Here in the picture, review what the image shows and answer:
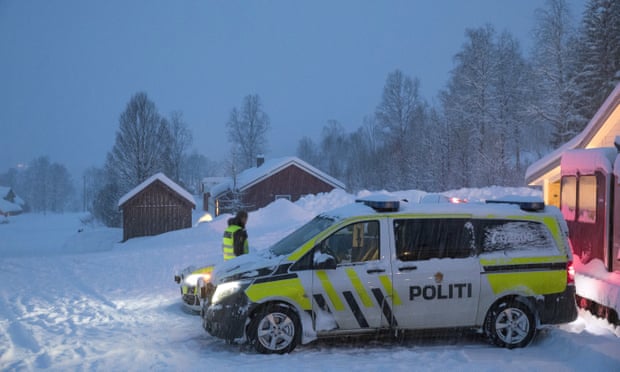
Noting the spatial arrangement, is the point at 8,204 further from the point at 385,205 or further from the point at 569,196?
the point at 385,205

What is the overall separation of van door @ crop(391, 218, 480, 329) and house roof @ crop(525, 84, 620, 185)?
5.38m

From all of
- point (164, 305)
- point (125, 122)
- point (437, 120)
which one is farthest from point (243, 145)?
Result: point (164, 305)

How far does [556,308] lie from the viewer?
7.09 meters

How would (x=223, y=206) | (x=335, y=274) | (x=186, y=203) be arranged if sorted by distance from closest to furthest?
(x=335, y=274), (x=186, y=203), (x=223, y=206)

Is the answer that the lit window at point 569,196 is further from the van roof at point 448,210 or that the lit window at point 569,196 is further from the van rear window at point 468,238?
the van rear window at point 468,238

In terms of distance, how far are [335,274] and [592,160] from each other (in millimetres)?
5377

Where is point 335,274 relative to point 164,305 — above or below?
above

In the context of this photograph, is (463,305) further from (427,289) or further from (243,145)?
(243,145)

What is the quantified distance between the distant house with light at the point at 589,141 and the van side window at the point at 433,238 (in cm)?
519

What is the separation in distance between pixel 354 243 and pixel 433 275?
1.09m

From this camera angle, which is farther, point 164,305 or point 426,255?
point 164,305

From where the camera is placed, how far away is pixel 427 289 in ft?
22.7

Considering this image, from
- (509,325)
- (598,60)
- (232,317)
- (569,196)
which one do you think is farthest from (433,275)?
(598,60)

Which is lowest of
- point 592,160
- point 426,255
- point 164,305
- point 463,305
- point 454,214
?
point 164,305
